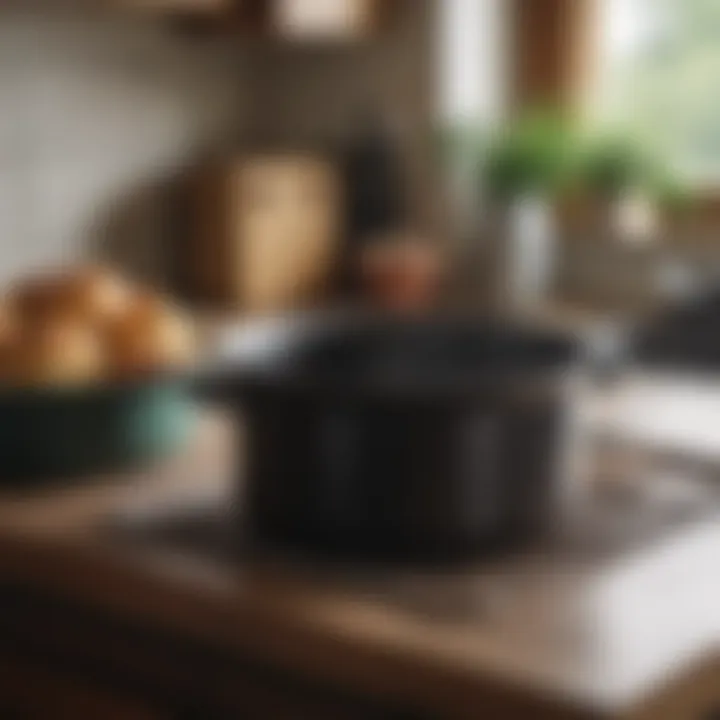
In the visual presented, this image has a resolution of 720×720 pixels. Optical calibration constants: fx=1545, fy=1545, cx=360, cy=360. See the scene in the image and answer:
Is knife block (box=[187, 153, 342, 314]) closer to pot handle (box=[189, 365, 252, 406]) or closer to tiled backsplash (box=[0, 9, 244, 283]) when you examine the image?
tiled backsplash (box=[0, 9, 244, 283])

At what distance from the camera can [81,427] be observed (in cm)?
122

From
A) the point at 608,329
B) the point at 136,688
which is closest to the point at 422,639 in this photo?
the point at 136,688

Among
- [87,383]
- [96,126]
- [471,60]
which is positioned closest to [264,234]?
Result: [96,126]

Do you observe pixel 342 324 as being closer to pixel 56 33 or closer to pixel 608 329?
pixel 608 329

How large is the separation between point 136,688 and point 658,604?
36cm

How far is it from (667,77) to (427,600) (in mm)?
1484

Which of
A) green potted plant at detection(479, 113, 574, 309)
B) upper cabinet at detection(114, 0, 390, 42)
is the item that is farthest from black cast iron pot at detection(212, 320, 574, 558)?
upper cabinet at detection(114, 0, 390, 42)

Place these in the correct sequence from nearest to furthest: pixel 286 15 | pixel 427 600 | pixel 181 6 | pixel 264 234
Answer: pixel 427 600 → pixel 181 6 → pixel 286 15 → pixel 264 234

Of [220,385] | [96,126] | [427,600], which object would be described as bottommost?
[427,600]

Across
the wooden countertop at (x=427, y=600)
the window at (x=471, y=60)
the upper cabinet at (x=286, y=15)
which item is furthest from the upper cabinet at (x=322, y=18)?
the wooden countertop at (x=427, y=600)

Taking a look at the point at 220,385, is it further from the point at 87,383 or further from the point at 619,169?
the point at 619,169

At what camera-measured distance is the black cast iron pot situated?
101 centimetres

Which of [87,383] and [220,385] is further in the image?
[87,383]

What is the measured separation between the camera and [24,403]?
1203 mm
